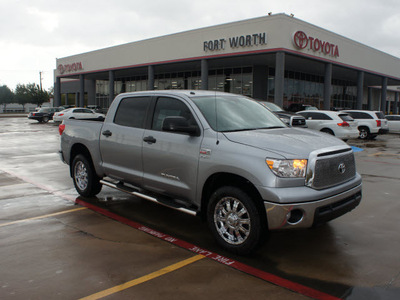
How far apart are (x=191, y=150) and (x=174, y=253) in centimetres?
125

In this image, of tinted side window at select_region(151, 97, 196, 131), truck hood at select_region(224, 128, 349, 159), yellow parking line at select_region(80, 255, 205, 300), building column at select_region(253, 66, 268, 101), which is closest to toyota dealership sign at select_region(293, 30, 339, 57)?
building column at select_region(253, 66, 268, 101)

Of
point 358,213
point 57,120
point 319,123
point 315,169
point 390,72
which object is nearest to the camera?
point 315,169

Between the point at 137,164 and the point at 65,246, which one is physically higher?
the point at 137,164

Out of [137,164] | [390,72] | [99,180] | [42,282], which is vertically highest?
[390,72]

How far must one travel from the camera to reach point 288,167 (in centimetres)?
384

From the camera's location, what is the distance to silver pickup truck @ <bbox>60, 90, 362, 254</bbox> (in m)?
3.84

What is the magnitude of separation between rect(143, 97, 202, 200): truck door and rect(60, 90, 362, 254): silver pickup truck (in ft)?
0.04

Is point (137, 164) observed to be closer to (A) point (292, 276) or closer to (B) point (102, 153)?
(B) point (102, 153)

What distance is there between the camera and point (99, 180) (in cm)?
658

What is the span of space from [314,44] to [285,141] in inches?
995

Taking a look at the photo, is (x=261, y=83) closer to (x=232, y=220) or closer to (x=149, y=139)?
(x=149, y=139)

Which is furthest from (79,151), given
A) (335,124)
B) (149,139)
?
(335,124)

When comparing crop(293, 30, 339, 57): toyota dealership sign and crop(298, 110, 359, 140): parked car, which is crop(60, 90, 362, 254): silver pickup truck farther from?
crop(293, 30, 339, 57): toyota dealership sign

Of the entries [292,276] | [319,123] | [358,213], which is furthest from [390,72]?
[292,276]
